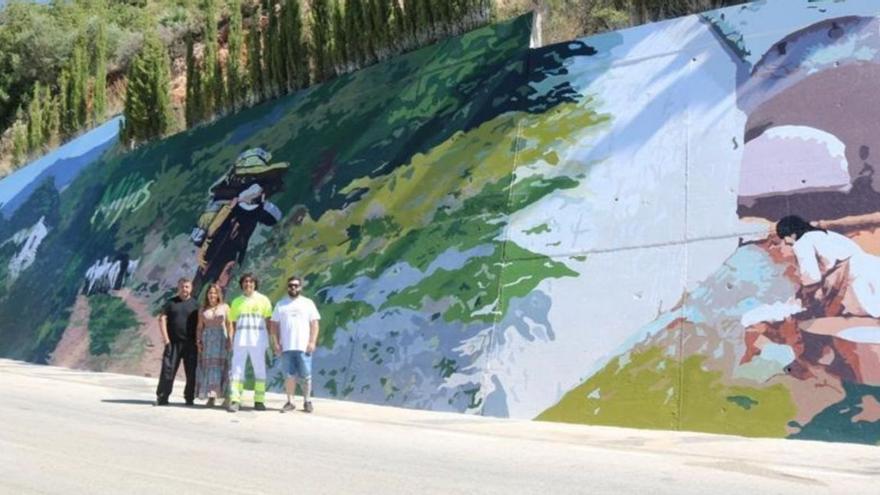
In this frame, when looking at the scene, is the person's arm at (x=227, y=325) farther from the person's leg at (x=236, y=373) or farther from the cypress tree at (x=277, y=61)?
the cypress tree at (x=277, y=61)

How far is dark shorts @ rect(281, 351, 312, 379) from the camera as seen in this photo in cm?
1153

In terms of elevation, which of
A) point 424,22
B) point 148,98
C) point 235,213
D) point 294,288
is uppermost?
point 148,98

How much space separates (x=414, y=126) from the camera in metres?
14.9

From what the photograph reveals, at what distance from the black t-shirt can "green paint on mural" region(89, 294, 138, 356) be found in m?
6.30

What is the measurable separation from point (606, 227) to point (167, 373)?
18.3 ft

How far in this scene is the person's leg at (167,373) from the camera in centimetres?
1209

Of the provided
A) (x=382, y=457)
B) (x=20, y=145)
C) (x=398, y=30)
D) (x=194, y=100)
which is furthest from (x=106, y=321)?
(x=20, y=145)

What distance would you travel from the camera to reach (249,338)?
463 inches

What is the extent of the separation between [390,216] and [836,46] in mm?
6328

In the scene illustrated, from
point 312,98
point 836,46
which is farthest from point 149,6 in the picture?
point 836,46

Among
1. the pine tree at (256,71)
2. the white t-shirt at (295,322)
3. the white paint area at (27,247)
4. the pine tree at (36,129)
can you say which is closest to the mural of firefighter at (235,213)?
the pine tree at (256,71)

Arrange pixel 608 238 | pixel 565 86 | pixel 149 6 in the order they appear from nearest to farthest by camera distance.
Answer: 1. pixel 608 238
2. pixel 565 86
3. pixel 149 6

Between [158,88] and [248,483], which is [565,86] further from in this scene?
[158,88]

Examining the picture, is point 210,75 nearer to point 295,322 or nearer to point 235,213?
point 235,213
